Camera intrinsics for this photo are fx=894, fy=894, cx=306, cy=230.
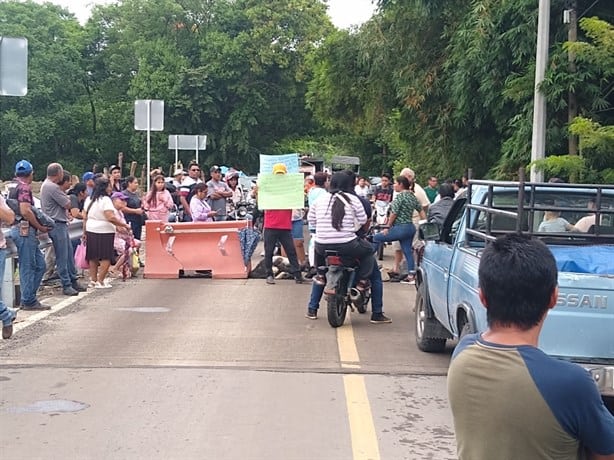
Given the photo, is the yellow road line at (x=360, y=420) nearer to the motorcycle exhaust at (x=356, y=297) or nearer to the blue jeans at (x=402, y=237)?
the motorcycle exhaust at (x=356, y=297)

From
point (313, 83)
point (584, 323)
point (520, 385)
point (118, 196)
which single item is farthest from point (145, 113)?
point (520, 385)

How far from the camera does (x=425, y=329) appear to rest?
892 cm

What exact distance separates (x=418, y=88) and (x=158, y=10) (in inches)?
1283

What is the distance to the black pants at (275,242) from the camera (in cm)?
1391

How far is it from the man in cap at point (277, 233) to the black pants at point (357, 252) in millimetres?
3453

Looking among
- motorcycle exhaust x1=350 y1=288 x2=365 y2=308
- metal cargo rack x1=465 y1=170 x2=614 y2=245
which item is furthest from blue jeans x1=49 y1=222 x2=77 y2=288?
metal cargo rack x1=465 y1=170 x2=614 y2=245

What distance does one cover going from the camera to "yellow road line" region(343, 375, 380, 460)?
587cm

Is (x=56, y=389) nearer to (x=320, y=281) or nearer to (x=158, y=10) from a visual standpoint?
(x=320, y=281)

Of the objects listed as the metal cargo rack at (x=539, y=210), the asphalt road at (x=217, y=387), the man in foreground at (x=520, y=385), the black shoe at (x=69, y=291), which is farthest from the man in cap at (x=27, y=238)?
the man in foreground at (x=520, y=385)

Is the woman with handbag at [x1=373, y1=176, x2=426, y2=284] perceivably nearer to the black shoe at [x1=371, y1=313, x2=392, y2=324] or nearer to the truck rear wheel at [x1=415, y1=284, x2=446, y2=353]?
the black shoe at [x1=371, y1=313, x2=392, y2=324]

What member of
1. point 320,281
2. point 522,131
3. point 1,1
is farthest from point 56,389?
point 1,1

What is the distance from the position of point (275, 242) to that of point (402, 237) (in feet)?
6.52

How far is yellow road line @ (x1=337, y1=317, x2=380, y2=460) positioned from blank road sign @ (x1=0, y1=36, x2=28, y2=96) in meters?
4.93

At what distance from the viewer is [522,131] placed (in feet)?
58.1
